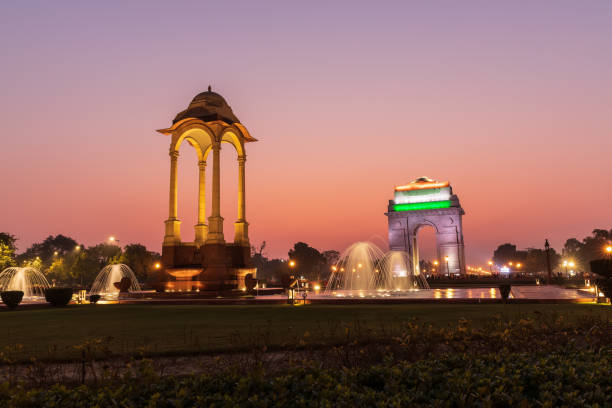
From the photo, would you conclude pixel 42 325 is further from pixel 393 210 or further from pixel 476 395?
pixel 393 210

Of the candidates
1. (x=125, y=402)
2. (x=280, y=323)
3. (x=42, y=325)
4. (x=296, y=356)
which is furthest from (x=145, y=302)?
(x=125, y=402)

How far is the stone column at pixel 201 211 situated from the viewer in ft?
128

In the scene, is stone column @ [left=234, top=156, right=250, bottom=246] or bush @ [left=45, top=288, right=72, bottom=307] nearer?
bush @ [left=45, top=288, right=72, bottom=307]

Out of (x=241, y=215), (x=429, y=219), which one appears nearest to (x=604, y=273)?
(x=241, y=215)

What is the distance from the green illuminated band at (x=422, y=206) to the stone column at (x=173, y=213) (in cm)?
6086

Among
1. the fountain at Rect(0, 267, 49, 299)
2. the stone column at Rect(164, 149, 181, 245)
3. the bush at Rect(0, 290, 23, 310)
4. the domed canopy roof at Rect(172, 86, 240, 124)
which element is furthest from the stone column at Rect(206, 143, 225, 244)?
the fountain at Rect(0, 267, 49, 299)

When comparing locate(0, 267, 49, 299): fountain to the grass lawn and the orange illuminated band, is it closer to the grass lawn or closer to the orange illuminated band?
the grass lawn

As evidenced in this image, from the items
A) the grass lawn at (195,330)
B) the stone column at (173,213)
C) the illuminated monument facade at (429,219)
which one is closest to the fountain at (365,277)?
the stone column at (173,213)

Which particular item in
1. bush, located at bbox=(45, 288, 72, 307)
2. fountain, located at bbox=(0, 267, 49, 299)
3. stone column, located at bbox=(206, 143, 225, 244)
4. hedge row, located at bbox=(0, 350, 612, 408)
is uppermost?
stone column, located at bbox=(206, 143, 225, 244)

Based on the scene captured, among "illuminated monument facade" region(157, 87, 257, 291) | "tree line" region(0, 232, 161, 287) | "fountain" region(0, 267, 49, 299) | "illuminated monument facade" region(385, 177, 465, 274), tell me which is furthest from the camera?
"illuminated monument facade" region(385, 177, 465, 274)

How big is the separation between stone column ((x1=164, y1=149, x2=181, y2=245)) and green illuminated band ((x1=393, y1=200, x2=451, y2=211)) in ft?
200

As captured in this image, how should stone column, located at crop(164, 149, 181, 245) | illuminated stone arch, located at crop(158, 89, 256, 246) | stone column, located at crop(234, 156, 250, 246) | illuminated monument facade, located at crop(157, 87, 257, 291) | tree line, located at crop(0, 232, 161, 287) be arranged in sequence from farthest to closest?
tree line, located at crop(0, 232, 161, 287) → stone column, located at crop(234, 156, 250, 246) → stone column, located at crop(164, 149, 181, 245) → illuminated stone arch, located at crop(158, 89, 256, 246) → illuminated monument facade, located at crop(157, 87, 257, 291)

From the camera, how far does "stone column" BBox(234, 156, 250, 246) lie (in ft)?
127

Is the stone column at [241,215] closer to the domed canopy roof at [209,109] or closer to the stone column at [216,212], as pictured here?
the stone column at [216,212]
